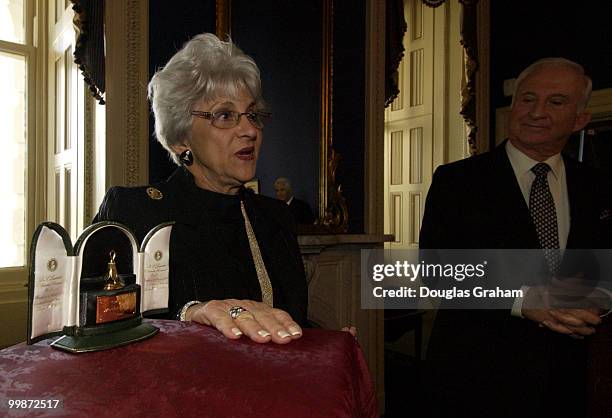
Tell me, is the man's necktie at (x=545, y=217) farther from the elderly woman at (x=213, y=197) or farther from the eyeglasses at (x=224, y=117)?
the eyeglasses at (x=224, y=117)

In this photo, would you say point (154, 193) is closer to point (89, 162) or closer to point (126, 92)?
point (126, 92)

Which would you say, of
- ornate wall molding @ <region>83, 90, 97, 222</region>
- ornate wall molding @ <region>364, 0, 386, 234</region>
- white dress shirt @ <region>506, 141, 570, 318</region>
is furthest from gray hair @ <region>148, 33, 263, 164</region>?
ornate wall molding @ <region>364, 0, 386, 234</region>

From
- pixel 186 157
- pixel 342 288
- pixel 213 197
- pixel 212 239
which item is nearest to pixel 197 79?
pixel 186 157

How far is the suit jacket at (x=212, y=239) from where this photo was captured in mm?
1210

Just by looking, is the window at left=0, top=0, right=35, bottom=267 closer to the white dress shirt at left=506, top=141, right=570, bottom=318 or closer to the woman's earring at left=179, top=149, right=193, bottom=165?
the woman's earring at left=179, top=149, right=193, bottom=165

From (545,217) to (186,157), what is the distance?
120 centimetres

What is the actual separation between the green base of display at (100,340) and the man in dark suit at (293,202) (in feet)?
8.29

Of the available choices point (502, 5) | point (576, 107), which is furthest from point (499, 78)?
point (576, 107)

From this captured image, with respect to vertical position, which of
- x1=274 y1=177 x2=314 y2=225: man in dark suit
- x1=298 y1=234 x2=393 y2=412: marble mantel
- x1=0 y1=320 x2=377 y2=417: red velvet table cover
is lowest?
x1=298 y1=234 x2=393 y2=412: marble mantel

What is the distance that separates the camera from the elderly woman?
1231mm

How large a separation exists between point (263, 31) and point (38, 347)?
9.20 feet

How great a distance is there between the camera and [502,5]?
4.65m

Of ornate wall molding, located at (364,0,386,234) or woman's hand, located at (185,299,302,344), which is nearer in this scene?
woman's hand, located at (185,299,302,344)

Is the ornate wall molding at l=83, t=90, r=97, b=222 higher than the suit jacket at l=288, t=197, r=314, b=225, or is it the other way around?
the ornate wall molding at l=83, t=90, r=97, b=222
